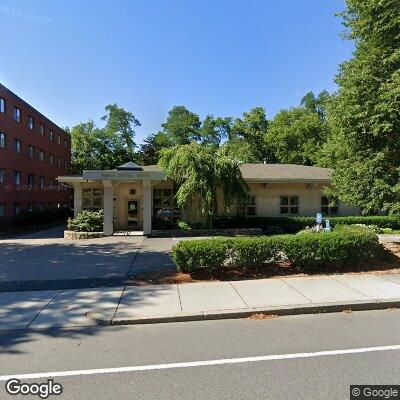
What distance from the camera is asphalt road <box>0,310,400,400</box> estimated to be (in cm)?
402

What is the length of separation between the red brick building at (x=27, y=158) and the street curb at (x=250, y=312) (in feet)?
83.4

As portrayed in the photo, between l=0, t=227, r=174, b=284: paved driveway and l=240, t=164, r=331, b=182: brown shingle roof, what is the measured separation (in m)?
8.79

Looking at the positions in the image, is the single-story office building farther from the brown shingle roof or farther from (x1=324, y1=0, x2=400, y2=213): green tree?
(x1=324, y1=0, x2=400, y2=213): green tree

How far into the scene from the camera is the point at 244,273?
31.7 feet

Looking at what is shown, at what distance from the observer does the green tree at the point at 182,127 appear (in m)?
58.2

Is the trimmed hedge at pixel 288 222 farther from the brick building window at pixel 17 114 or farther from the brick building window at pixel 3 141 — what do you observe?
the brick building window at pixel 17 114

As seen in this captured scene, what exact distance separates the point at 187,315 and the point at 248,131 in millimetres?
47200

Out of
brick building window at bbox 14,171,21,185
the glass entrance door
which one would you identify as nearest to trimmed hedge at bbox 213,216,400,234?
the glass entrance door

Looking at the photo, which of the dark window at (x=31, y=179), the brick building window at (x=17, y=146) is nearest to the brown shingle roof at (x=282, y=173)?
the brick building window at (x=17, y=146)

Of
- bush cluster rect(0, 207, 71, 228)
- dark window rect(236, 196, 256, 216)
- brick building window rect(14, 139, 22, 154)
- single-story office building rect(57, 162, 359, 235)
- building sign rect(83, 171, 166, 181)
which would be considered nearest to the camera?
building sign rect(83, 171, 166, 181)

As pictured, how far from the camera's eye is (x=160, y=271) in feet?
33.9

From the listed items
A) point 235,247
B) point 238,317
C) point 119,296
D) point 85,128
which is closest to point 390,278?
point 235,247

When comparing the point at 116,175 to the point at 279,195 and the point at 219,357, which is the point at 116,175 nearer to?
the point at 279,195

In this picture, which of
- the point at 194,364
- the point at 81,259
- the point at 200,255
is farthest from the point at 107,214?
the point at 194,364
